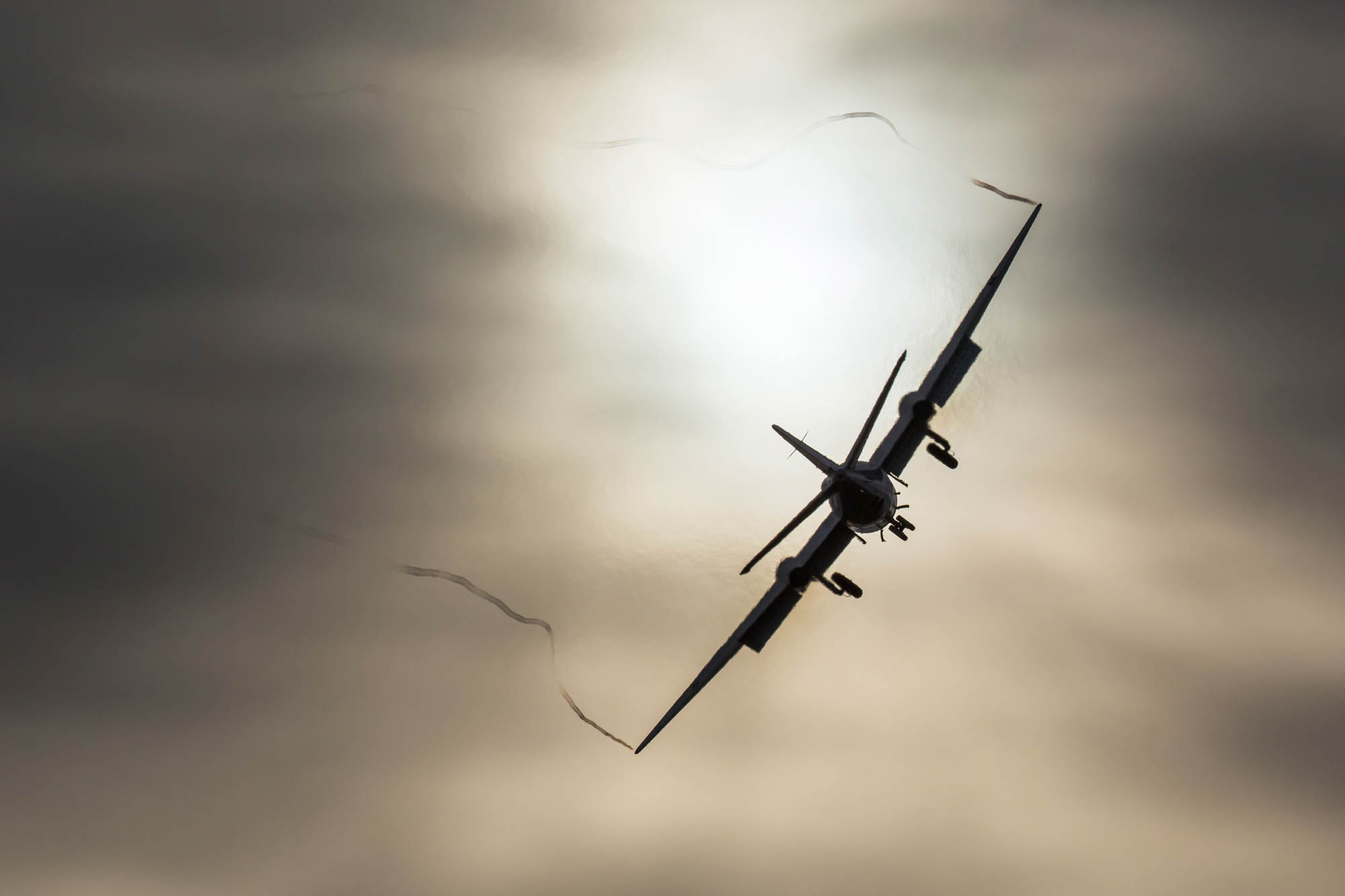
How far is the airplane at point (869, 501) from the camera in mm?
40594

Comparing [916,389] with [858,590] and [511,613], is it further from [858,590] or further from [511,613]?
[511,613]

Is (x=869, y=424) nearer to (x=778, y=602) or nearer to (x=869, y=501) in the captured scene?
(x=869, y=501)

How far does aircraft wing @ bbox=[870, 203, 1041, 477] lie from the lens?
41250 millimetres

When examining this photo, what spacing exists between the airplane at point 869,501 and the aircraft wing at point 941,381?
0.09ft

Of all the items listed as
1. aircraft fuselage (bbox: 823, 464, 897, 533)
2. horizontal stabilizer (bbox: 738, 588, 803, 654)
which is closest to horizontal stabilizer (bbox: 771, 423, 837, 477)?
aircraft fuselage (bbox: 823, 464, 897, 533)

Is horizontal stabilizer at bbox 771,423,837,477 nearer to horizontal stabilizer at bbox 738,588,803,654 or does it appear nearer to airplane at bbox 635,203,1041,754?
airplane at bbox 635,203,1041,754

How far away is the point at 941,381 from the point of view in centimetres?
4131

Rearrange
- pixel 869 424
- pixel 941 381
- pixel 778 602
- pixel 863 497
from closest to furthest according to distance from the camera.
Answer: pixel 869 424 → pixel 863 497 → pixel 941 381 → pixel 778 602

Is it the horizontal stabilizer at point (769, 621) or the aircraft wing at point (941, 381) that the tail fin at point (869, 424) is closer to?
the aircraft wing at point (941, 381)

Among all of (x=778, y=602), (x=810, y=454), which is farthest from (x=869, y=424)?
(x=778, y=602)

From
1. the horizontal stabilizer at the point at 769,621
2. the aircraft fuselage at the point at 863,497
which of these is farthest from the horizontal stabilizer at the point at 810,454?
the horizontal stabilizer at the point at 769,621

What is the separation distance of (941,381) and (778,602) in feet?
37.8

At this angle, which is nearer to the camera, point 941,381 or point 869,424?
point 869,424

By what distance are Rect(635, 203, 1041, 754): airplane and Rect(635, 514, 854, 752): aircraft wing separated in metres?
0.03
